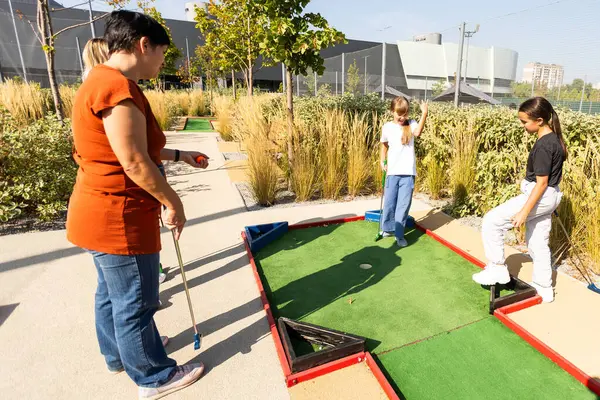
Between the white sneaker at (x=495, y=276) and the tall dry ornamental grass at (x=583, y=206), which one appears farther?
the tall dry ornamental grass at (x=583, y=206)

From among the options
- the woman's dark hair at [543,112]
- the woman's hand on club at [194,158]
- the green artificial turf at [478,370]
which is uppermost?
the woman's dark hair at [543,112]

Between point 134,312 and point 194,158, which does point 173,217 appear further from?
point 194,158

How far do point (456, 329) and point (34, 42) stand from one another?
30.5m

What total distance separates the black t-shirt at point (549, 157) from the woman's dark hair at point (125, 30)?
2506mm

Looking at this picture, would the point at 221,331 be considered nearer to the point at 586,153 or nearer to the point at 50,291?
the point at 50,291

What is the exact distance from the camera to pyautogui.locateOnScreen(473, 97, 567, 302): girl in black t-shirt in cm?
240

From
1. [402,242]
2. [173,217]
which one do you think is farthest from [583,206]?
[173,217]

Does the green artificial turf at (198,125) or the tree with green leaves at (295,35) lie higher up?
the tree with green leaves at (295,35)

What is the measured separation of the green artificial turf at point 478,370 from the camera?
75.3 inches

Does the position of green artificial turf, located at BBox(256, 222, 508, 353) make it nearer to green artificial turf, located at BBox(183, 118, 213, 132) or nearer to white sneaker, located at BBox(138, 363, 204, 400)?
white sneaker, located at BBox(138, 363, 204, 400)

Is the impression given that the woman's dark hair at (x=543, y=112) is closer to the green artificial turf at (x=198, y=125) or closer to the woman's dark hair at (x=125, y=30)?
the woman's dark hair at (x=125, y=30)

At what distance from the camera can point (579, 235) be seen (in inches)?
133

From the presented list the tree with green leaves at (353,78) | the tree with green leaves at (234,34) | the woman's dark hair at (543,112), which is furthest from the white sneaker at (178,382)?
the tree with green leaves at (353,78)

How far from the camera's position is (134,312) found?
169 centimetres
